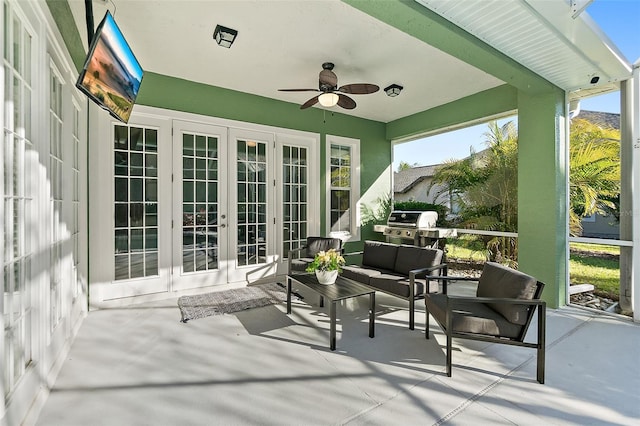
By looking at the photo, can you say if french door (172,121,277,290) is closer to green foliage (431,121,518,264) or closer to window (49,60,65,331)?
window (49,60,65,331)

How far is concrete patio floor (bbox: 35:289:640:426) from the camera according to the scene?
1904 mm

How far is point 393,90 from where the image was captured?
4559mm

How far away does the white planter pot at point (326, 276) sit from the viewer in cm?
338

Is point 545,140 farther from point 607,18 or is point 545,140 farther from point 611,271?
point 611,271

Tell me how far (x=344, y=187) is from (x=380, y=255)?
2.20m

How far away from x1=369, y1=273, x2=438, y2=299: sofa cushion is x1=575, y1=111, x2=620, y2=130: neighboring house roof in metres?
3.09

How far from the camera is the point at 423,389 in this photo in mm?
2158

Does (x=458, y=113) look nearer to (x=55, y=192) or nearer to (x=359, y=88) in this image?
(x=359, y=88)

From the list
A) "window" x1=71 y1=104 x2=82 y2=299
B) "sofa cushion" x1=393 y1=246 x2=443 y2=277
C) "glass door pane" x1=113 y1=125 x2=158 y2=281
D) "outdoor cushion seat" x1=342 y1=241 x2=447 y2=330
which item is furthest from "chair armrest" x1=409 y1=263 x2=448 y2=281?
"window" x1=71 y1=104 x2=82 y2=299

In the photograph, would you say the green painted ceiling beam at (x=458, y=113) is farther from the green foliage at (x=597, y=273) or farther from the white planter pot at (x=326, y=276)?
the white planter pot at (x=326, y=276)

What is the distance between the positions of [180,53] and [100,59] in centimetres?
185

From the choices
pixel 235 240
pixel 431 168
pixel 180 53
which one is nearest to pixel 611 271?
pixel 431 168

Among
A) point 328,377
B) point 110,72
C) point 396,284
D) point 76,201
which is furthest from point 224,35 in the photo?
point 328,377

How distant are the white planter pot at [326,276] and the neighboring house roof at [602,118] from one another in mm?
4060
